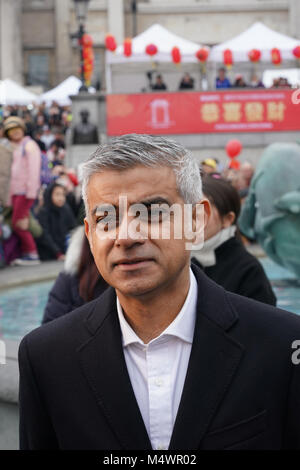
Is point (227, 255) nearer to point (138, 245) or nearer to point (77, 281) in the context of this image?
point (77, 281)

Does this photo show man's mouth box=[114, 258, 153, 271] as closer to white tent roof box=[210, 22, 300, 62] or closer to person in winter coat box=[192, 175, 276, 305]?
person in winter coat box=[192, 175, 276, 305]

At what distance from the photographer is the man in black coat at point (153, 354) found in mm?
1828

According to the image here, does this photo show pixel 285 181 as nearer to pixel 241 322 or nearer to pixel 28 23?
pixel 241 322

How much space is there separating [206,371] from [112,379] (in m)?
0.22

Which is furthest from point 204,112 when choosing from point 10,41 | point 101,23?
point 10,41

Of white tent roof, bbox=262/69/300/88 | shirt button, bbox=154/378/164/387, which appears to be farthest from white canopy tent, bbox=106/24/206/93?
shirt button, bbox=154/378/164/387

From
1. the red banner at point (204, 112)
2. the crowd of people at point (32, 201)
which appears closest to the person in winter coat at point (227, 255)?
the crowd of people at point (32, 201)

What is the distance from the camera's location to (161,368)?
189 centimetres

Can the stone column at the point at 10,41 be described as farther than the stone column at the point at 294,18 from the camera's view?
Yes

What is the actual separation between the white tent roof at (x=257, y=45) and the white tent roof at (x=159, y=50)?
0.72 m

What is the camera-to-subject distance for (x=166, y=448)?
1838 millimetres

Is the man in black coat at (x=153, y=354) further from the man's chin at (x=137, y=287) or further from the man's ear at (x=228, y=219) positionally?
the man's ear at (x=228, y=219)

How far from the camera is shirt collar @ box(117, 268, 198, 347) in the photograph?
1.91 m

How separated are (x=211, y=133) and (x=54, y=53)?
25.7m
